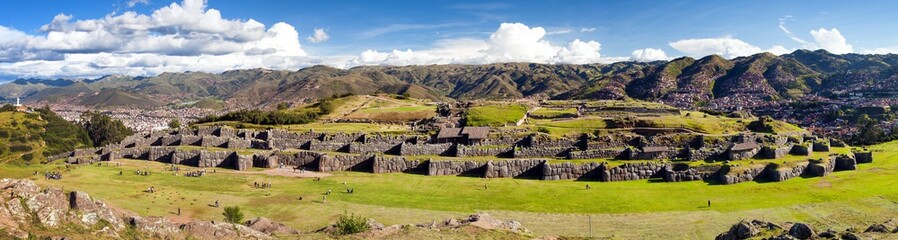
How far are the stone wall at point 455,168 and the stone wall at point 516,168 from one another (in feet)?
5.29

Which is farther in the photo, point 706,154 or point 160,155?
point 160,155

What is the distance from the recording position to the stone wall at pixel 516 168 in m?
56.7

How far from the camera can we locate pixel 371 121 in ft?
335

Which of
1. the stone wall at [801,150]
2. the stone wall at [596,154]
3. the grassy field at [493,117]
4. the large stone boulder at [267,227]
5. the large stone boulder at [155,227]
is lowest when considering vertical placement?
the large stone boulder at [267,227]

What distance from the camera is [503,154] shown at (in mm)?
63344

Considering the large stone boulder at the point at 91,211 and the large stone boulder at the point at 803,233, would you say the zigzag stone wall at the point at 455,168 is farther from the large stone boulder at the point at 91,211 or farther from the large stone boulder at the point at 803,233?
the large stone boulder at the point at 91,211

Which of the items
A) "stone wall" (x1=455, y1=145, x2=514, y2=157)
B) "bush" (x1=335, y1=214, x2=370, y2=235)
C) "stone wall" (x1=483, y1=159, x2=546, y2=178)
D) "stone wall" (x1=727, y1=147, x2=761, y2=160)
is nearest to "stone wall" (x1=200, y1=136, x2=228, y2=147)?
"stone wall" (x1=455, y1=145, x2=514, y2=157)

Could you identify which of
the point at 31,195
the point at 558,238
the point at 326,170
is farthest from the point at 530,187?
the point at 31,195

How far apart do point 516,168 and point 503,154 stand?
6.47 meters

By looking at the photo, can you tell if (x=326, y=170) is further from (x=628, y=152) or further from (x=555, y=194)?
(x=628, y=152)

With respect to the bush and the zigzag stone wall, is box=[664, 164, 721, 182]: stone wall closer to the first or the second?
the zigzag stone wall

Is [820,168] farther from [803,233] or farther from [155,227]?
[155,227]

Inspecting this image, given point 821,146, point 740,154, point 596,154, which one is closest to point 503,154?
point 596,154

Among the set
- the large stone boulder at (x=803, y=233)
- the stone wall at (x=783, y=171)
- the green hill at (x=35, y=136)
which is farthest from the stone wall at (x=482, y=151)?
the green hill at (x=35, y=136)
